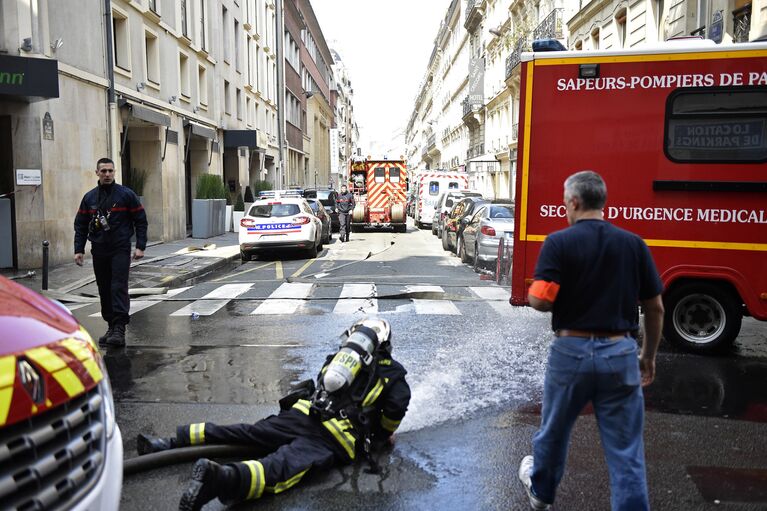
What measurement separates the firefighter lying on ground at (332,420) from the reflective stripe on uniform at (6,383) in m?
1.96

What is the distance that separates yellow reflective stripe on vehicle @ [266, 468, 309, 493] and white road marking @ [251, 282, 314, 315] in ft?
19.9

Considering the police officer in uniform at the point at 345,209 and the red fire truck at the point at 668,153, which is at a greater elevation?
the red fire truck at the point at 668,153

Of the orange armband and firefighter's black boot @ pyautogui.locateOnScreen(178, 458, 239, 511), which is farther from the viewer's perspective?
firefighter's black boot @ pyautogui.locateOnScreen(178, 458, 239, 511)

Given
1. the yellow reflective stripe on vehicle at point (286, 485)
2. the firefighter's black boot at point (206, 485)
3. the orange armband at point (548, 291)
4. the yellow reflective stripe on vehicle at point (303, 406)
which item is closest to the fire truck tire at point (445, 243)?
the yellow reflective stripe on vehicle at point (303, 406)

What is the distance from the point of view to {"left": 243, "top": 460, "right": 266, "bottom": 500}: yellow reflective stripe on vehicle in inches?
147

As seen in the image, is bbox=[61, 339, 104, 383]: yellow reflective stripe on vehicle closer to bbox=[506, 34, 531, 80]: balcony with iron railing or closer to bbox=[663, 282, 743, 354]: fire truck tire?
bbox=[663, 282, 743, 354]: fire truck tire

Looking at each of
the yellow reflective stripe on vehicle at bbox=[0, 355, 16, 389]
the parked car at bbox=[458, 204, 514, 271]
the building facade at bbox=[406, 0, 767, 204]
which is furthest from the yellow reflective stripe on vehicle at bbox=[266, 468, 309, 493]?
the building facade at bbox=[406, 0, 767, 204]

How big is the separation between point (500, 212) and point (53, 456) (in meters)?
13.4

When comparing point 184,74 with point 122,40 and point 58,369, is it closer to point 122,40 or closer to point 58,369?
point 122,40

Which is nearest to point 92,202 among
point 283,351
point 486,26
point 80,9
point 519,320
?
point 283,351

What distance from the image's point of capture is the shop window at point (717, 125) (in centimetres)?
682

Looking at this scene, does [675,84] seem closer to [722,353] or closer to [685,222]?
[685,222]

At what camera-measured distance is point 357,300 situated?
10953mm

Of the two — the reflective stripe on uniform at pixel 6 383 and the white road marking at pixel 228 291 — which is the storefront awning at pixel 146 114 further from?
the reflective stripe on uniform at pixel 6 383
